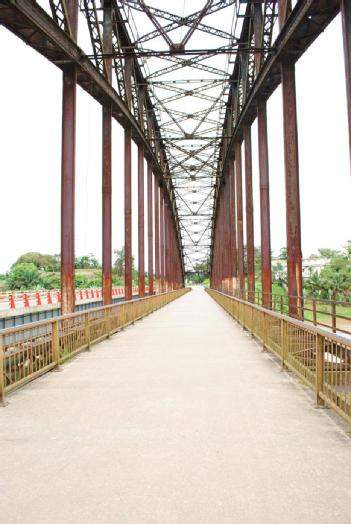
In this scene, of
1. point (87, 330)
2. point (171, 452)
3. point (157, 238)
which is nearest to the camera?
point (171, 452)

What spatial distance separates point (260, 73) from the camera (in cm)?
1741

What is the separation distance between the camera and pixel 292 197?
13.5 meters

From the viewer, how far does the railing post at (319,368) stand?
5169 mm

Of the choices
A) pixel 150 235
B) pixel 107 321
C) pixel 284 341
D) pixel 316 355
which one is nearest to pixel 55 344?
pixel 284 341

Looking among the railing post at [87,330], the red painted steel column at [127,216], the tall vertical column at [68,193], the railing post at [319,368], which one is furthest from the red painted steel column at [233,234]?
the railing post at [319,368]

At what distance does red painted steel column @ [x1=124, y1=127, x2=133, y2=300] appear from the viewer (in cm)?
2175

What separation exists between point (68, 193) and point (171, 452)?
36.5 feet

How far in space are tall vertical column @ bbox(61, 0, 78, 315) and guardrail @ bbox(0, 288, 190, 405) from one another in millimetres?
1900

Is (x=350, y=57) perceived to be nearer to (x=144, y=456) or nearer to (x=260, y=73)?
(x=144, y=456)

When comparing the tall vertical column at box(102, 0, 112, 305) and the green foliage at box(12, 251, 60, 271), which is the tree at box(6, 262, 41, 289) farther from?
the tall vertical column at box(102, 0, 112, 305)

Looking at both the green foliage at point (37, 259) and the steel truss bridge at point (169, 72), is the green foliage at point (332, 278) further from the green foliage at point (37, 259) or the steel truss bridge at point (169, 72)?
the green foliage at point (37, 259)

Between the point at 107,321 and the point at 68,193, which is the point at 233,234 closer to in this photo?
the point at 68,193

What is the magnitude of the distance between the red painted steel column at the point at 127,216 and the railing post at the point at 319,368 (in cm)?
1627

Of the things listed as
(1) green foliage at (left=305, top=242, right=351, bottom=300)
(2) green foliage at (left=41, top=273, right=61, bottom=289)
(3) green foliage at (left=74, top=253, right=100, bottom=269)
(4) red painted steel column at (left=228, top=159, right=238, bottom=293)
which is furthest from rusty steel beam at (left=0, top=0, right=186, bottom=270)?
(3) green foliage at (left=74, top=253, right=100, bottom=269)
